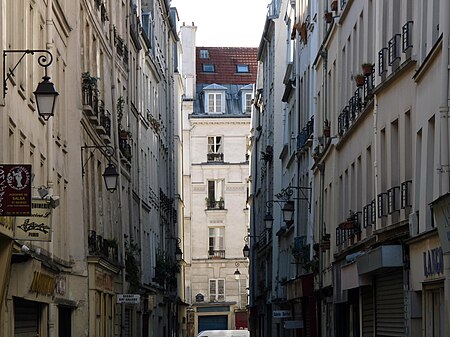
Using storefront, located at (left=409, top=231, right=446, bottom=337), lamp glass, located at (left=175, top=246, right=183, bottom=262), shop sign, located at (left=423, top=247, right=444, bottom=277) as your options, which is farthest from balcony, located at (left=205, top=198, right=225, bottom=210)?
shop sign, located at (left=423, top=247, right=444, bottom=277)

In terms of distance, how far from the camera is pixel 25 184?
16.6m

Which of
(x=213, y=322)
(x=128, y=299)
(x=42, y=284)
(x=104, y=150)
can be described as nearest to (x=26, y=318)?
(x=42, y=284)

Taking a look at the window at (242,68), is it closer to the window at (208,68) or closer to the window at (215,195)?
the window at (208,68)

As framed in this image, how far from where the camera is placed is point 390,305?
22922 millimetres

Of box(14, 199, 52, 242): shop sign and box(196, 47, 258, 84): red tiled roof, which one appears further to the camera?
box(196, 47, 258, 84): red tiled roof

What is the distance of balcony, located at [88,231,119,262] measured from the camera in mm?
32344

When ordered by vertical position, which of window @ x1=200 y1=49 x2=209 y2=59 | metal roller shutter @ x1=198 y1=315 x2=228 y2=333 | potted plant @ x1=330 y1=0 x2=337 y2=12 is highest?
window @ x1=200 y1=49 x2=209 y2=59

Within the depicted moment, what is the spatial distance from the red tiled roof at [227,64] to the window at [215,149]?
5.98 m

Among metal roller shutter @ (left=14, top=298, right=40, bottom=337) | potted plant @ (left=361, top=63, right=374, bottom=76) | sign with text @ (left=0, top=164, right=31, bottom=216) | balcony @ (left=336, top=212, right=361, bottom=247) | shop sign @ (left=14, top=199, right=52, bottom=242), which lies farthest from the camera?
balcony @ (left=336, top=212, right=361, bottom=247)

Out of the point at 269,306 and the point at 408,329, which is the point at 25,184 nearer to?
the point at 408,329

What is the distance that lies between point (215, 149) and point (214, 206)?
14.4ft

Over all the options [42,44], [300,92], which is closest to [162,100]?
[300,92]

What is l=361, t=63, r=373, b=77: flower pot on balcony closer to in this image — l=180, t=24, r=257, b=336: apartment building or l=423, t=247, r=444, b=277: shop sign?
l=423, t=247, r=444, b=277: shop sign

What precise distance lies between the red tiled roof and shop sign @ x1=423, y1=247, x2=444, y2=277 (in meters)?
81.7
